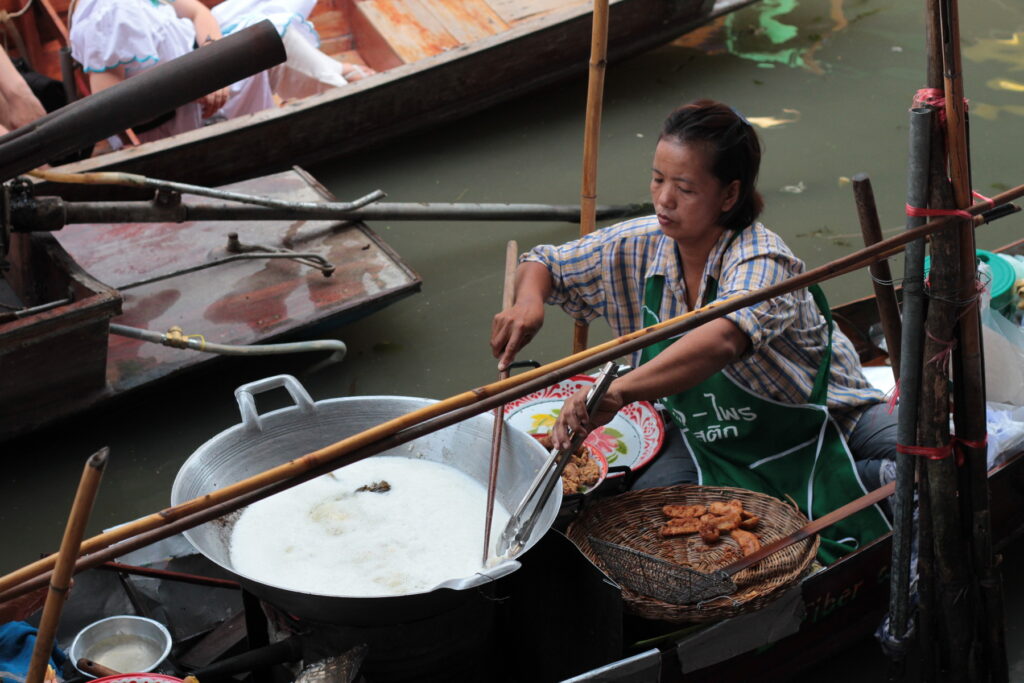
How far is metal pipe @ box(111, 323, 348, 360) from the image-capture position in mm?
3457

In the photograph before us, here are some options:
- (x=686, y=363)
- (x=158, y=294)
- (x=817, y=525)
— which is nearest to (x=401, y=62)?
(x=158, y=294)

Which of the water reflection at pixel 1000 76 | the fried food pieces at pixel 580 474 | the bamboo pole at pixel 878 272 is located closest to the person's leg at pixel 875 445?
the bamboo pole at pixel 878 272

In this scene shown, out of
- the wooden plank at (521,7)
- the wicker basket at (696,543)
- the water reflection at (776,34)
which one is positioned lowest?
the wicker basket at (696,543)

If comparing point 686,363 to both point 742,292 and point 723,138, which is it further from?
point 723,138

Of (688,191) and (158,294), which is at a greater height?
(688,191)

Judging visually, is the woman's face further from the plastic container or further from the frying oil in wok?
the plastic container

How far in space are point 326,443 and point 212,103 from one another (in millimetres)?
3199

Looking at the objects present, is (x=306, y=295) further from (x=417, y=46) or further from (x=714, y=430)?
(x=417, y=46)

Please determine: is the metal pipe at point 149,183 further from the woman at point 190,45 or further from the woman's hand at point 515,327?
the woman's hand at point 515,327

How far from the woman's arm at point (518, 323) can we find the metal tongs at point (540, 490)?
341 mm

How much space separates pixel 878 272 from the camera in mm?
2424

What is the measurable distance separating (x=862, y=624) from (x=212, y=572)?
1707mm

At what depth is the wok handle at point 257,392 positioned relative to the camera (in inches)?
86.6

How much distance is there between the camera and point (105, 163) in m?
4.25
